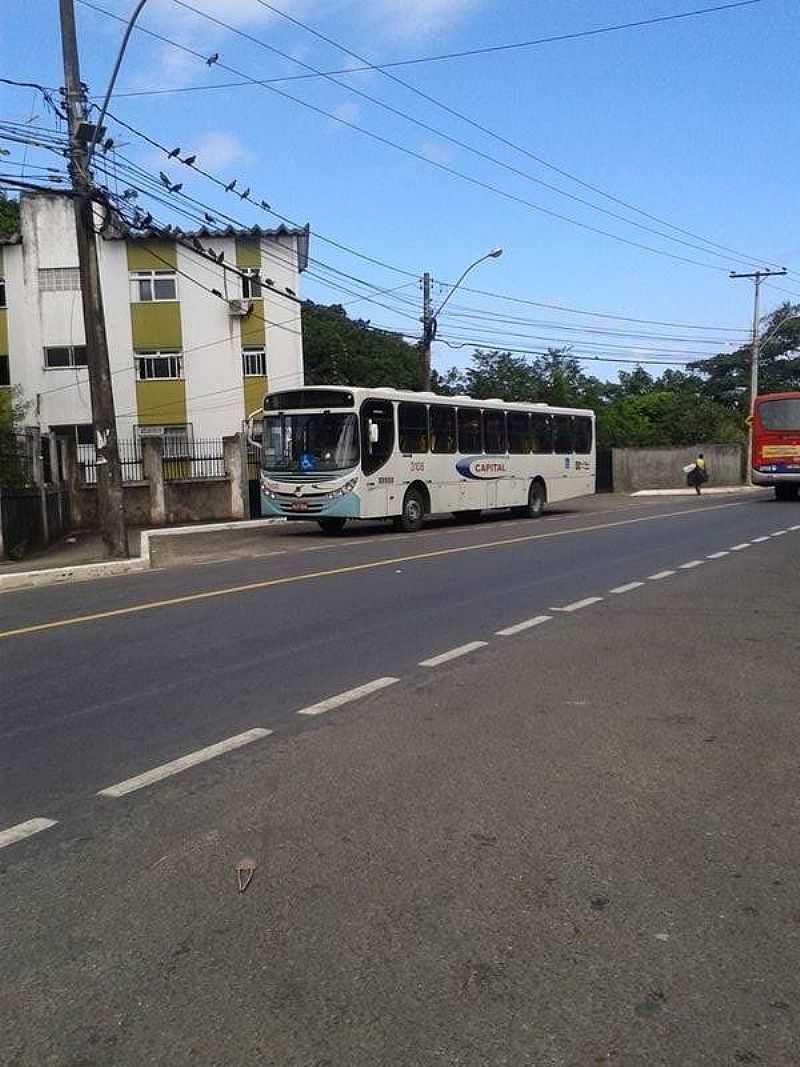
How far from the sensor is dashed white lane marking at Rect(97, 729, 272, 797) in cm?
501

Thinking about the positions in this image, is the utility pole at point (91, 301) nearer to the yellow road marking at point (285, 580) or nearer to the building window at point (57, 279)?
the yellow road marking at point (285, 580)

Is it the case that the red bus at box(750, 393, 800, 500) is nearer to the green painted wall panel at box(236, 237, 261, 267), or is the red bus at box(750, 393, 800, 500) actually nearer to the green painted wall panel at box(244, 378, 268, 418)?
the green painted wall panel at box(244, 378, 268, 418)

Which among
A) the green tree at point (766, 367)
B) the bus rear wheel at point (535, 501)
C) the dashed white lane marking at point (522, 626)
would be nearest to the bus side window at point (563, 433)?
the bus rear wheel at point (535, 501)

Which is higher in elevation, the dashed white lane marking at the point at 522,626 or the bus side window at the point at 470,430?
the bus side window at the point at 470,430

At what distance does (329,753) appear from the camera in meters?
5.57

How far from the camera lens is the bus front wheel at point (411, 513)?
22.7 meters

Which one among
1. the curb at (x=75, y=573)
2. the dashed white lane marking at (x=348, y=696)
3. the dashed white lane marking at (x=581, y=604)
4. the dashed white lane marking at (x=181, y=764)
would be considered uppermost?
the dashed white lane marking at (x=181, y=764)

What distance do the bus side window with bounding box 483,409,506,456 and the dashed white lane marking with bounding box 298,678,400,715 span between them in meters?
18.7

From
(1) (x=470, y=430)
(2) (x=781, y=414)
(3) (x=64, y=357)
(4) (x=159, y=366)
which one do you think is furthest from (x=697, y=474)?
(3) (x=64, y=357)

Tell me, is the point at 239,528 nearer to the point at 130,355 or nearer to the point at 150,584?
the point at 150,584

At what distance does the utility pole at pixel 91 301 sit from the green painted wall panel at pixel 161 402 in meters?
20.3

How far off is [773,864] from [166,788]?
2.83 metres

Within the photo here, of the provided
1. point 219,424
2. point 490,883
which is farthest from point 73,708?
point 219,424

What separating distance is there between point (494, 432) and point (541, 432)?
112 inches
